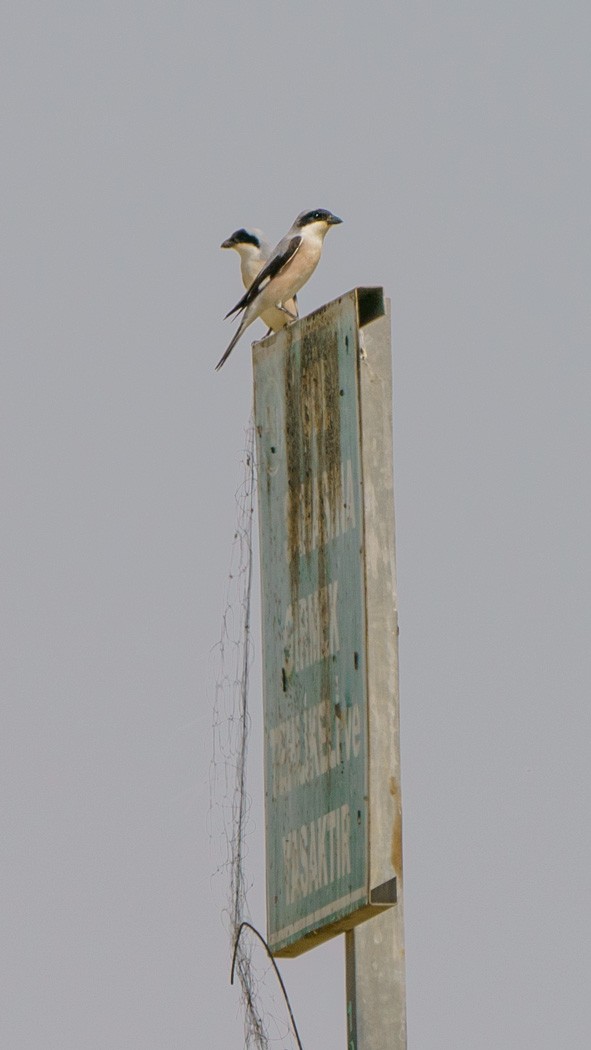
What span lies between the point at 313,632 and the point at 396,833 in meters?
0.55

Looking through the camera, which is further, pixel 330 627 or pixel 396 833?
pixel 330 627

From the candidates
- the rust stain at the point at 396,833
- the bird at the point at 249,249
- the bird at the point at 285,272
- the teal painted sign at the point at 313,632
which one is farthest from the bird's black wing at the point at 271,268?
the rust stain at the point at 396,833

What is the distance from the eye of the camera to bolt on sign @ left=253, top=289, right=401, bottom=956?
421 centimetres

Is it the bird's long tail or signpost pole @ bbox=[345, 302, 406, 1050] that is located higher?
the bird's long tail

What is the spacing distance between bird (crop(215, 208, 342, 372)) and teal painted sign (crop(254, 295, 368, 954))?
4.94 m

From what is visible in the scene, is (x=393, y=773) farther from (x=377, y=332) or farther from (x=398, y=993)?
(x=377, y=332)

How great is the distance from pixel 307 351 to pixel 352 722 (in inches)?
38.5

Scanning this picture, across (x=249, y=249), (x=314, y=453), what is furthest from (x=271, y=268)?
(x=314, y=453)

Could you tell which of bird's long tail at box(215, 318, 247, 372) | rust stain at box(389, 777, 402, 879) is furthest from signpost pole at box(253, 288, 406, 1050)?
Result: bird's long tail at box(215, 318, 247, 372)

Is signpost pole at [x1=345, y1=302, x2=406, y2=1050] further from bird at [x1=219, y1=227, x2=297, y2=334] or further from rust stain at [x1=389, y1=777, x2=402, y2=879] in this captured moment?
bird at [x1=219, y1=227, x2=297, y2=334]

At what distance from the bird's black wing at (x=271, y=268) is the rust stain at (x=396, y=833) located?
19.5ft

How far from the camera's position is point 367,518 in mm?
4336

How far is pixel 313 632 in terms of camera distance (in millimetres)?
4539

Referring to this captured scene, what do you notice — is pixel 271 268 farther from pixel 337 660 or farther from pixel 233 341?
pixel 337 660
